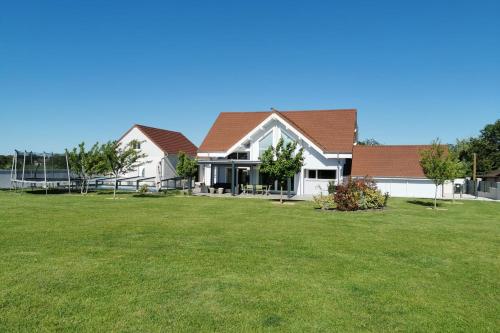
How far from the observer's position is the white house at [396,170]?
113ft

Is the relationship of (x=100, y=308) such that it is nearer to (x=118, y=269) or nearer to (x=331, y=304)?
(x=118, y=269)

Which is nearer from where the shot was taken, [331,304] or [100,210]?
[331,304]

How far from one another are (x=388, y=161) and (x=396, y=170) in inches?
62.5

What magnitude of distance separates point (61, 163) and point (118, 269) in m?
29.0

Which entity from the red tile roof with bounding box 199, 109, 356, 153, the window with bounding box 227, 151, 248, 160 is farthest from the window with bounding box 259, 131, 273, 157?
the window with bounding box 227, 151, 248, 160

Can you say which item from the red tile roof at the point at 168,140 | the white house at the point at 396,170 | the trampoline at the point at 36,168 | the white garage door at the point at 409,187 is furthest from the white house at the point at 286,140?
the trampoline at the point at 36,168

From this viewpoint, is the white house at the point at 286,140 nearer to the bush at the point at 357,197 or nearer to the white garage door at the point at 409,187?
the white garage door at the point at 409,187

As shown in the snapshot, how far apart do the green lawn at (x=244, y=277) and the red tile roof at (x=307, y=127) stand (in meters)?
20.2

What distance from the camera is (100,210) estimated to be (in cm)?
1994

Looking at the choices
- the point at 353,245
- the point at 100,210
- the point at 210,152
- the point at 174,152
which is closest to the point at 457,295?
the point at 353,245

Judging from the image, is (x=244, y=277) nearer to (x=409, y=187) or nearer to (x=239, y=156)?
(x=239, y=156)

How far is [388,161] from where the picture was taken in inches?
1446

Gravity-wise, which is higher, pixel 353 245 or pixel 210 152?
pixel 210 152

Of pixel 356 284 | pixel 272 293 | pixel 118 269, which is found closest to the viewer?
pixel 272 293
